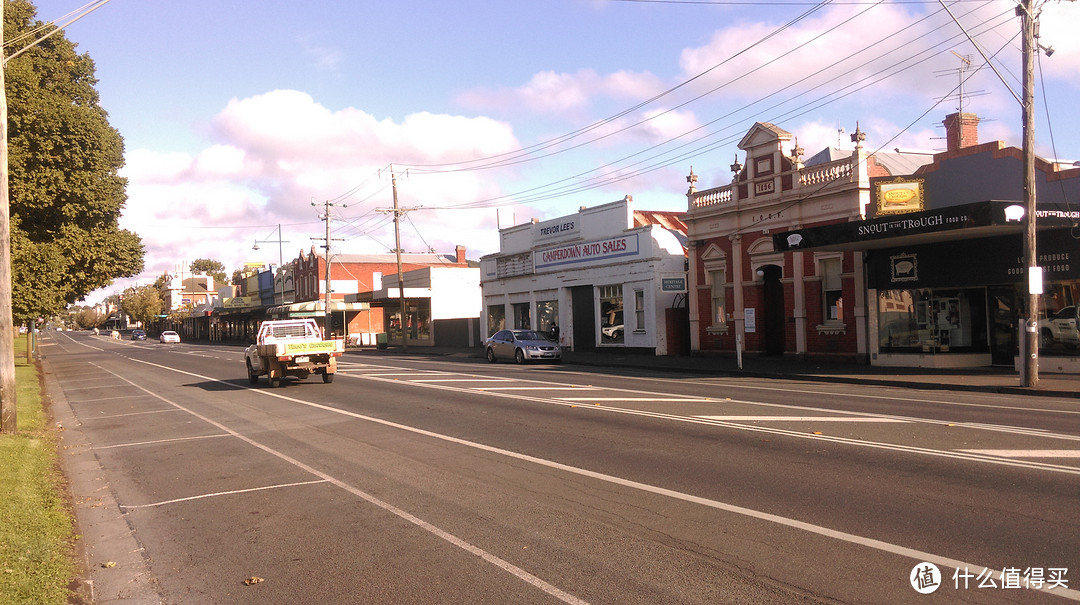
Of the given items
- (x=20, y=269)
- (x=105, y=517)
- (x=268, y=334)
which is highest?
(x=20, y=269)

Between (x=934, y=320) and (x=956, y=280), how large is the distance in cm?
143

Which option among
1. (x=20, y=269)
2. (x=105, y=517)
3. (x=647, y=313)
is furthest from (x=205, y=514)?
(x=647, y=313)

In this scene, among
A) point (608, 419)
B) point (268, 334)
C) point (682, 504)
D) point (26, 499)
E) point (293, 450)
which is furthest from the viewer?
point (268, 334)

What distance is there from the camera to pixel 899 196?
77.0ft

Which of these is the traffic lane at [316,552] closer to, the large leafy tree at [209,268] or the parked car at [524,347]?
the parked car at [524,347]

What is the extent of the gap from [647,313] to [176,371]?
66.1 ft

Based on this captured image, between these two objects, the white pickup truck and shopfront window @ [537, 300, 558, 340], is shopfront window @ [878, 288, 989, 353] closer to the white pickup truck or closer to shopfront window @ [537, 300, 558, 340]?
the white pickup truck

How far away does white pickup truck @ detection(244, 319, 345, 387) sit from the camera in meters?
21.9

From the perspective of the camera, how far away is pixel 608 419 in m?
13.5

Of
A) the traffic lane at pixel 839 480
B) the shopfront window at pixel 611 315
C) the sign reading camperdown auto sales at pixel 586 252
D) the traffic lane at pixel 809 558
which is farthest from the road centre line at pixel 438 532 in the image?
the shopfront window at pixel 611 315

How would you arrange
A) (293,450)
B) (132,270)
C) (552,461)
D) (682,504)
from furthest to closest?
1. (132,270)
2. (293,450)
3. (552,461)
4. (682,504)

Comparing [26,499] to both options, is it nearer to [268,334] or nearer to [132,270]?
[268,334]

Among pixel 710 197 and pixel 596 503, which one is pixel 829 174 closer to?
pixel 710 197

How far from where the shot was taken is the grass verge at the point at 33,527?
5621mm
